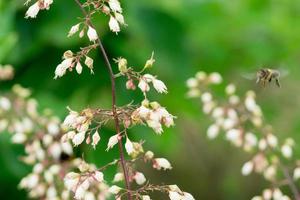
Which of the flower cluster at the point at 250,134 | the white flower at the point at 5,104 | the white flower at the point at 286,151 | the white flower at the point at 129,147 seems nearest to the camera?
the white flower at the point at 129,147

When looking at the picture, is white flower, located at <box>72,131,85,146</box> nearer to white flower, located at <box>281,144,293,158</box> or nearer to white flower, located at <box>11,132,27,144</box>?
white flower, located at <box>11,132,27,144</box>

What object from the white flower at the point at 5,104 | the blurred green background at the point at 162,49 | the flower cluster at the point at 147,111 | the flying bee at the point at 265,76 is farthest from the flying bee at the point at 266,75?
the white flower at the point at 5,104

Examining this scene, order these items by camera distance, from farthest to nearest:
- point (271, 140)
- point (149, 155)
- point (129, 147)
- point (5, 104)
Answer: point (5, 104) → point (271, 140) → point (149, 155) → point (129, 147)

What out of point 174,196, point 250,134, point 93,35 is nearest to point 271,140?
point 250,134

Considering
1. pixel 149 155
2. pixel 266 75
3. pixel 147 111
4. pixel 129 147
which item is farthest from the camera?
pixel 266 75

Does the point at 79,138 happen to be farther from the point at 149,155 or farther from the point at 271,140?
the point at 271,140

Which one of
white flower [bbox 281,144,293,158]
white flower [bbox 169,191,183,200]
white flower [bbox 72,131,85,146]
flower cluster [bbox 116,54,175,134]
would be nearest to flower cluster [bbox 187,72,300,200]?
white flower [bbox 281,144,293,158]

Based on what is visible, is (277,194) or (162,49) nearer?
(277,194)

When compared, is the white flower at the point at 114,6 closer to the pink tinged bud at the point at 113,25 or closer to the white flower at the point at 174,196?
the pink tinged bud at the point at 113,25

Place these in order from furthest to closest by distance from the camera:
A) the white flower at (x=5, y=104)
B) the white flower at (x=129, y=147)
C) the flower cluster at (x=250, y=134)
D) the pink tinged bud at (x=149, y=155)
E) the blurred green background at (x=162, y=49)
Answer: the blurred green background at (x=162, y=49) < the white flower at (x=5, y=104) < the flower cluster at (x=250, y=134) < the pink tinged bud at (x=149, y=155) < the white flower at (x=129, y=147)
